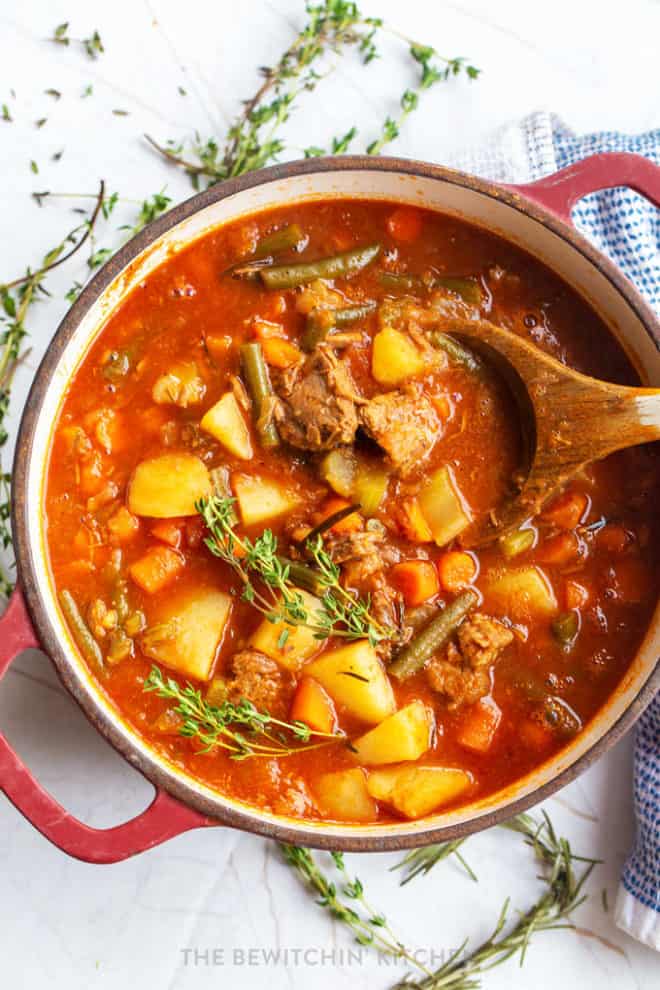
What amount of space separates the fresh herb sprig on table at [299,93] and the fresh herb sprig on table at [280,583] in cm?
128

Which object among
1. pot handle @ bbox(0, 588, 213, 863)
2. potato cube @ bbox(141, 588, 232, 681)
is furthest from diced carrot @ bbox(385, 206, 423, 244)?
pot handle @ bbox(0, 588, 213, 863)

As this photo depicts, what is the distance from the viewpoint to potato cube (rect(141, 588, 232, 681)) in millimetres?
3115

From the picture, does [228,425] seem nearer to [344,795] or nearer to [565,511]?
[565,511]

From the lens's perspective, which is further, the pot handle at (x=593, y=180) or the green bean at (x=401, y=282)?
the green bean at (x=401, y=282)

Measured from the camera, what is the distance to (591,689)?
Answer: 3213 millimetres

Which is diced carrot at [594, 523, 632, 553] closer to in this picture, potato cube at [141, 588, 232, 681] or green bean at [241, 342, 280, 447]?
green bean at [241, 342, 280, 447]

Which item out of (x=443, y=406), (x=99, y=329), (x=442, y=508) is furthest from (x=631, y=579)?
(x=99, y=329)

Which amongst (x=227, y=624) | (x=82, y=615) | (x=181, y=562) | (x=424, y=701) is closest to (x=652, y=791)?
(x=424, y=701)

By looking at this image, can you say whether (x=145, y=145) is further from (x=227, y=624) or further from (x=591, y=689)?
(x=591, y=689)

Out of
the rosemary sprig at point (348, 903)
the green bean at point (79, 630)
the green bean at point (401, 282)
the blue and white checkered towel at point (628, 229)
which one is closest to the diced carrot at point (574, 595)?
the blue and white checkered towel at point (628, 229)

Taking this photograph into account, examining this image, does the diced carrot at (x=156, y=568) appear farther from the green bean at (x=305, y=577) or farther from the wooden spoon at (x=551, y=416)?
the wooden spoon at (x=551, y=416)

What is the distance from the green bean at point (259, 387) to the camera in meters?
3.10

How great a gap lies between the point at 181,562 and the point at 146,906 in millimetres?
1331

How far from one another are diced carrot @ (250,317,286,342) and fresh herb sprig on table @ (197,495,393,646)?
55cm
